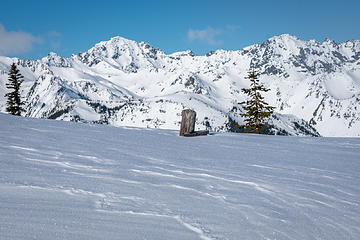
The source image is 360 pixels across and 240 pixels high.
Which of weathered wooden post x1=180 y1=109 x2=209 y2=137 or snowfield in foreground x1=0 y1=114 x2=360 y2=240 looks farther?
weathered wooden post x1=180 y1=109 x2=209 y2=137

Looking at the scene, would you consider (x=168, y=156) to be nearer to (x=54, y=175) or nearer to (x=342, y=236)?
(x=54, y=175)

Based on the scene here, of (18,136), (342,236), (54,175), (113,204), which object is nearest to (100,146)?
(18,136)

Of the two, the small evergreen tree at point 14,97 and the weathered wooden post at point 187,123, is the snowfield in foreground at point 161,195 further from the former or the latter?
the small evergreen tree at point 14,97

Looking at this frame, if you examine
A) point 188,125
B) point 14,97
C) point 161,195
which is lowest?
point 161,195

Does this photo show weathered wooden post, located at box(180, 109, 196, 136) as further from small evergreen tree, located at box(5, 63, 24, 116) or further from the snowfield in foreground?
small evergreen tree, located at box(5, 63, 24, 116)

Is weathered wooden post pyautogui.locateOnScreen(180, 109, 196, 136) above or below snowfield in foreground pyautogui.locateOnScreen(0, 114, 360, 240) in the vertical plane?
above

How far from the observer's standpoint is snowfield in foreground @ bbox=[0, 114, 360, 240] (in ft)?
9.31

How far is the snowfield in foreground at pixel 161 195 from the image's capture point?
2838 mm

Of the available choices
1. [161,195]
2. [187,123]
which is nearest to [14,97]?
[187,123]

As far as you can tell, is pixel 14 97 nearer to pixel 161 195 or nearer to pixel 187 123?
pixel 187 123

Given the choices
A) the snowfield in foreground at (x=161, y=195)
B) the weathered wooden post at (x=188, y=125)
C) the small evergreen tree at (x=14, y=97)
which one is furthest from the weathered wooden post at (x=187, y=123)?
the small evergreen tree at (x=14, y=97)

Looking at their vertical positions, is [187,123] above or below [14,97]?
below

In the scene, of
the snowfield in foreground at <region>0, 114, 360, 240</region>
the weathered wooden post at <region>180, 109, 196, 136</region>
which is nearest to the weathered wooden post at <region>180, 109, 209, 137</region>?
the weathered wooden post at <region>180, 109, 196, 136</region>

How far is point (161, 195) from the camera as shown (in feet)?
12.8
